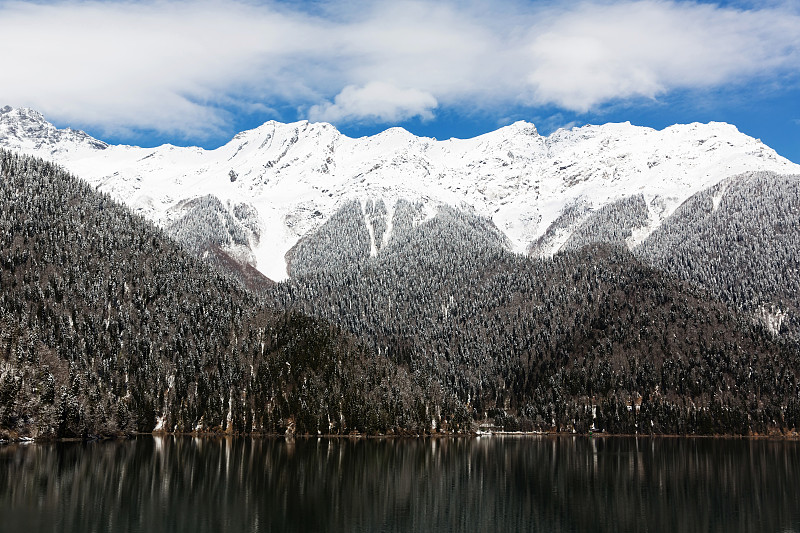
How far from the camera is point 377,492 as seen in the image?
108000mm

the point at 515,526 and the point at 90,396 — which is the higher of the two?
the point at 90,396

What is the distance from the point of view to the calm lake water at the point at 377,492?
84.7m

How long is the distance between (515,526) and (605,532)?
9.91 m

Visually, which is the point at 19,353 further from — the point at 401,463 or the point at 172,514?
the point at 172,514

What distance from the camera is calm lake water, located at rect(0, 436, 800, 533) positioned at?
278 ft

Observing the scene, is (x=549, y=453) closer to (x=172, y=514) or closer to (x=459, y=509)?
(x=459, y=509)

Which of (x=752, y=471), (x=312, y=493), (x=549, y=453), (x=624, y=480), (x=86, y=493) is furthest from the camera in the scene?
(x=549, y=453)

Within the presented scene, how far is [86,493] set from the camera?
315 feet

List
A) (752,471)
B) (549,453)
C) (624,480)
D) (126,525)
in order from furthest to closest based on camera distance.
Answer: (549,453), (752,471), (624,480), (126,525)

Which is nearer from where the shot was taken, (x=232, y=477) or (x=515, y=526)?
(x=515, y=526)

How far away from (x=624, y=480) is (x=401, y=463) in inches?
1738

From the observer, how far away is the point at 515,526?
85.7 metres

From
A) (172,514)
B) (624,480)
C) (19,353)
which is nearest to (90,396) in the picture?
(19,353)

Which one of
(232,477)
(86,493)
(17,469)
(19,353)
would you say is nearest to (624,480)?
(232,477)
